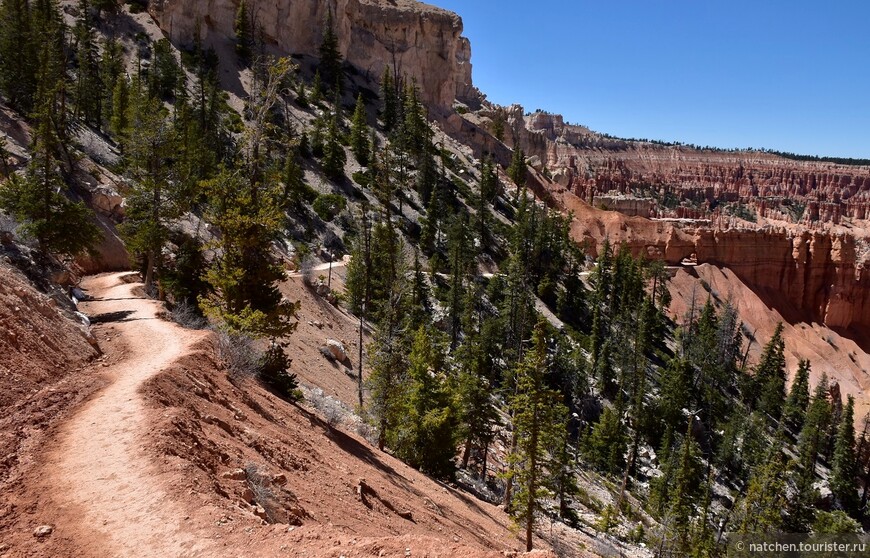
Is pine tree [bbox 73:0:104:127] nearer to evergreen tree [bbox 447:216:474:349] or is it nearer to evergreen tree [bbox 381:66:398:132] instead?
evergreen tree [bbox 447:216:474:349]

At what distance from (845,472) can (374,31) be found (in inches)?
3558

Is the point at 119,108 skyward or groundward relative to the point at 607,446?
skyward

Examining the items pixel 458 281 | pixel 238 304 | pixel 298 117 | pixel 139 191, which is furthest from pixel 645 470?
pixel 298 117

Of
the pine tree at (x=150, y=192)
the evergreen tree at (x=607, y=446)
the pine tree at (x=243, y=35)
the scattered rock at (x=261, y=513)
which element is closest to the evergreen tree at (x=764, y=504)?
the evergreen tree at (x=607, y=446)

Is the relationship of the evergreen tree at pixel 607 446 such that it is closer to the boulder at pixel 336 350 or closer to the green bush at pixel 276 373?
the boulder at pixel 336 350

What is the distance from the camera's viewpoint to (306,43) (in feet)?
294

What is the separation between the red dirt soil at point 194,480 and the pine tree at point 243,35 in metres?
75.0

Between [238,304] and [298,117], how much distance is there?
201 ft

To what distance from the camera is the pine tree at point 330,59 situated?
8412 centimetres

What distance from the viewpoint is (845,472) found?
4822 centimetres

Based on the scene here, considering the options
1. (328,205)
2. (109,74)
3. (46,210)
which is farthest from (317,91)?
(46,210)

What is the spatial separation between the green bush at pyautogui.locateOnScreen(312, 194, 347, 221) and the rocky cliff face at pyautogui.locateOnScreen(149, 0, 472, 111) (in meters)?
41.6

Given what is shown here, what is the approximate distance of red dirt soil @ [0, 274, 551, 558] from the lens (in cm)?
707

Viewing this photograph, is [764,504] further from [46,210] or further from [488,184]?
[488,184]
